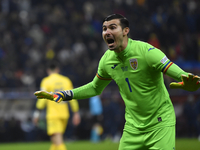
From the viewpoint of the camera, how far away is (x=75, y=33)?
2002 cm

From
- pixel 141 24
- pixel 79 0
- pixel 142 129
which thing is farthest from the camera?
pixel 79 0

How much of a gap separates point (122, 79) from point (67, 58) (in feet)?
46.5

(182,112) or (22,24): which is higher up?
(22,24)

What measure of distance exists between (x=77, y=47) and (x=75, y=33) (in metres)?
0.97

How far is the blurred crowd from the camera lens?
17.9 m

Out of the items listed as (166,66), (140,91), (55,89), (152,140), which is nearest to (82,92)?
(140,91)

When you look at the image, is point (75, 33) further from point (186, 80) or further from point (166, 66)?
point (186, 80)

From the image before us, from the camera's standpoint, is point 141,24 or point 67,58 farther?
point 141,24

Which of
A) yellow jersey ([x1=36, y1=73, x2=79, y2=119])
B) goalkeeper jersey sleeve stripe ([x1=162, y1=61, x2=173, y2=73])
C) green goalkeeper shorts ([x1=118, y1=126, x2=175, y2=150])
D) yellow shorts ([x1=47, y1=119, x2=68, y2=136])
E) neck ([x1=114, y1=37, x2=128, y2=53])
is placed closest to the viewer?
goalkeeper jersey sleeve stripe ([x1=162, y1=61, x2=173, y2=73])

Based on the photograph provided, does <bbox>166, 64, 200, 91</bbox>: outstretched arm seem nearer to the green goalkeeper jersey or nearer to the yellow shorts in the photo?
the green goalkeeper jersey

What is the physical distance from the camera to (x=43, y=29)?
796 inches

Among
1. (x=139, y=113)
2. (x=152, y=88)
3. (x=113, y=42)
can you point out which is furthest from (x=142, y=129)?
(x=113, y=42)

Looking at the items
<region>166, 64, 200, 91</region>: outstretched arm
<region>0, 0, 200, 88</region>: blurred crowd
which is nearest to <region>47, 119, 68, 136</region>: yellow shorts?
<region>166, 64, 200, 91</region>: outstretched arm

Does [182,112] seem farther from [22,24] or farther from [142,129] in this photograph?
[142,129]
